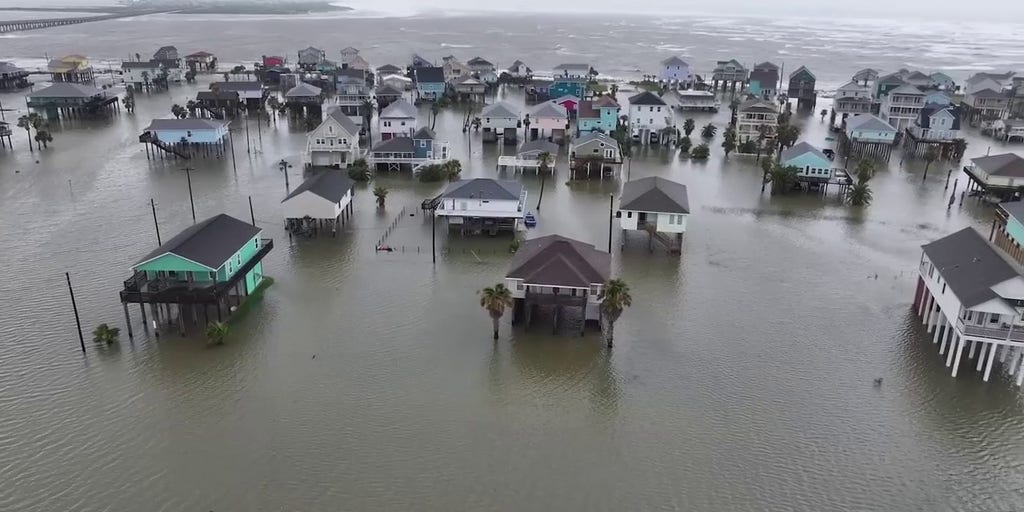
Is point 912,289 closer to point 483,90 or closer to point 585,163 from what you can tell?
point 585,163

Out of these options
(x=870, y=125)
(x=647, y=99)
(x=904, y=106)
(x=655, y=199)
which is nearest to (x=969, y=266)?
(x=655, y=199)

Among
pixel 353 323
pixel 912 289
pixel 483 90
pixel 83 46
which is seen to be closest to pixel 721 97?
pixel 483 90

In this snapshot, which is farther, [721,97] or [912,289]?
[721,97]

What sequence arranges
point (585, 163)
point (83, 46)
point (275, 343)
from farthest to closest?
point (83, 46) < point (585, 163) < point (275, 343)

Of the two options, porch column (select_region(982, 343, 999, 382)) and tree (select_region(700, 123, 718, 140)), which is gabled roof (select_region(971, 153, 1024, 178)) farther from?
porch column (select_region(982, 343, 999, 382))

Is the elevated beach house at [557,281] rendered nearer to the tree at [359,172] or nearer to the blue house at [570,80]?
the tree at [359,172]

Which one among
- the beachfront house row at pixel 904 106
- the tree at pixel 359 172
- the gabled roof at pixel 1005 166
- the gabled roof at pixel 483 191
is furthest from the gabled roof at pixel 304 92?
the gabled roof at pixel 1005 166

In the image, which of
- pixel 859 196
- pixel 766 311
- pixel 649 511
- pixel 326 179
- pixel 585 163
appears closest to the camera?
pixel 649 511
